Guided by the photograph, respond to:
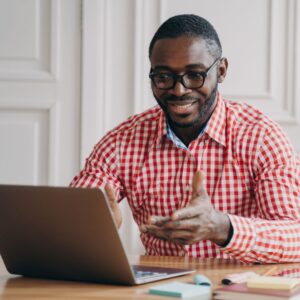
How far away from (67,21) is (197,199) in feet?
5.33

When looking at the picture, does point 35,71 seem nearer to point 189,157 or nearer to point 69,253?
point 189,157

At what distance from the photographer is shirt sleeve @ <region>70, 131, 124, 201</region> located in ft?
6.92

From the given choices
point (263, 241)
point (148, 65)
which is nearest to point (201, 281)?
point (263, 241)

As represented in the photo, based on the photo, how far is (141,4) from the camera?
297 centimetres

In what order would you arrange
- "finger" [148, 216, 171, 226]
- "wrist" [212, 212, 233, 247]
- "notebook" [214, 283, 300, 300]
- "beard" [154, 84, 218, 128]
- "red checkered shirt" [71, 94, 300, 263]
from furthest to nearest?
"beard" [154, 84, 218, 128] → "red checkered shirt" [71, 94, 300, 263] → "wrist" [212, 212, 233, 247] → "finger" [148, 216, 171, 226] → "notebook" [214, 283, 300, 300]

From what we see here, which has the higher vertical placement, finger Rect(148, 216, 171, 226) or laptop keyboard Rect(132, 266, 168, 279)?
finger Rect(148, 216, 171, 226)

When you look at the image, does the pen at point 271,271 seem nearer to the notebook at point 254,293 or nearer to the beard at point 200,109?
the notebook at point 254,293

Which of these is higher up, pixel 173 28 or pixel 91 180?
pixel 173 28

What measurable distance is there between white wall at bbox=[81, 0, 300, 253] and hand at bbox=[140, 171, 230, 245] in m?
1.40

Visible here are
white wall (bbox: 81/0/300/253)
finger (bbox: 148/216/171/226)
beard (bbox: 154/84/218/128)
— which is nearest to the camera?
finger (bbox: 148/216/171/226)

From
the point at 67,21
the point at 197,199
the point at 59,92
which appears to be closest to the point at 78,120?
the point at 59,92

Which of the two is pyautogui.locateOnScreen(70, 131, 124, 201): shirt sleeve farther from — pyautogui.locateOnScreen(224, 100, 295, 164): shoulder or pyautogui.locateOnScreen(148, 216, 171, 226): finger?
pyautogui.locateOnScreen(148, 216, 171, 226): finger

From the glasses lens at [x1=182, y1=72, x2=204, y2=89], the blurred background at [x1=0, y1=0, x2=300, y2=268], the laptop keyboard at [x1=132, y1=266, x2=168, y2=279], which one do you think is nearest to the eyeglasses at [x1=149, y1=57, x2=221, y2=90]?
the glasses lens at [x1=182, y1=72, x2=204, y2=89]

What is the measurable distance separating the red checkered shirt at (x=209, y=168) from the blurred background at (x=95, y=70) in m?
0.76
